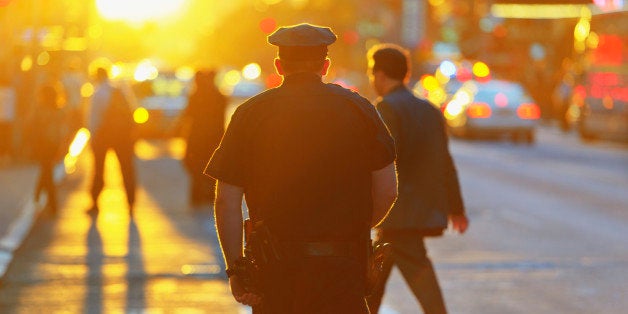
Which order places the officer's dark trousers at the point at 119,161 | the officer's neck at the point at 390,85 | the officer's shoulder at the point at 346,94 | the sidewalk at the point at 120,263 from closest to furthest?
the officer's shoulder at the point at 346,94 → the officer's neck at the point at 390,85 → the sidewalk at the point at 120,263 → the officer's dark trousers at the point at 119,161

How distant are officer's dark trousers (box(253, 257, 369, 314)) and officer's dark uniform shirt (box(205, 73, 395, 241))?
0.32ft

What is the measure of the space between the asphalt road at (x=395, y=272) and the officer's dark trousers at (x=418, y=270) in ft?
7.77

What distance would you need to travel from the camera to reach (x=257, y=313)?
5.38m

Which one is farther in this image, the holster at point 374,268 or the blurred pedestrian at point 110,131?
the blurred pedestrian at point 110,131

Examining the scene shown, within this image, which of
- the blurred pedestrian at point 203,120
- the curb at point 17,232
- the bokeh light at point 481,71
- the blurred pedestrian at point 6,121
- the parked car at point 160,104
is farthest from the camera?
the bokeh light at point 481,71

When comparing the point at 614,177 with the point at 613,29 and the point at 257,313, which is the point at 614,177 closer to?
the point at 613,29

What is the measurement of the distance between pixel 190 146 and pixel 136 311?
660 centimetres

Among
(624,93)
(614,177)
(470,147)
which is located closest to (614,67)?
(624,93)

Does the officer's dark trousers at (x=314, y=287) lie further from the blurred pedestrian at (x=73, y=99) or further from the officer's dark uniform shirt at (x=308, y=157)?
the blurred pedestrian at (x=73, y=99)

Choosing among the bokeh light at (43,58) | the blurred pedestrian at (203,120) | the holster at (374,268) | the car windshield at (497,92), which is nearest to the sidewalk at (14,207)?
the blurred pedestrian at (203,120)

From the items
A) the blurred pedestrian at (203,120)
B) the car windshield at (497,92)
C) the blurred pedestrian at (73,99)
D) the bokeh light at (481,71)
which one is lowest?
the bokeh light at (481,71)

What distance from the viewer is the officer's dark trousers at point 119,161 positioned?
17.5 metres

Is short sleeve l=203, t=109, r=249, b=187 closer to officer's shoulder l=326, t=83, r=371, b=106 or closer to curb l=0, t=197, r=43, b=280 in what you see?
officer's shoulder l=326, t=83, r=371, b=106

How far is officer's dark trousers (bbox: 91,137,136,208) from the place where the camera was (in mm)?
17453
